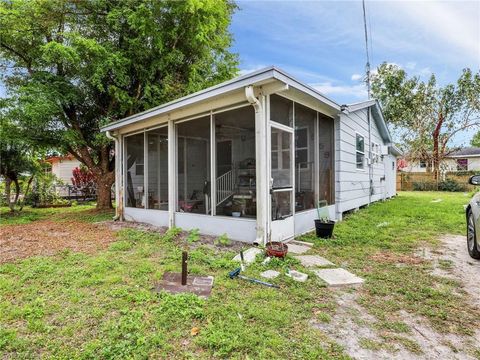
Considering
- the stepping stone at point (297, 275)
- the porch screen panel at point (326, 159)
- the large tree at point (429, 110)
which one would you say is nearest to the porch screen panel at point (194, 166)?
the stepping stone at point (297, 275)

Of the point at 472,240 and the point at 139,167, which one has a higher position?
the point at 139,167

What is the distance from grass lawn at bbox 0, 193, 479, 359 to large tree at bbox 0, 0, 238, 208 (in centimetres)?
592

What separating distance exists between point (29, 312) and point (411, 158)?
2516 centimetres

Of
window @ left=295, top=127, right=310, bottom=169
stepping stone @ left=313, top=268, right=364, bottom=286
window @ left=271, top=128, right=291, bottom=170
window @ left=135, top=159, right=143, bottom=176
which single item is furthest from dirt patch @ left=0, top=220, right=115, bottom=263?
window @ left=295, top=127, right=310, bottom=169

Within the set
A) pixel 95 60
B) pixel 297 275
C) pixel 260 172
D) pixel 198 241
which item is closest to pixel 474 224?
pixel 297 275

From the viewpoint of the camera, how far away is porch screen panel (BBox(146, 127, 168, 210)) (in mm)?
6703

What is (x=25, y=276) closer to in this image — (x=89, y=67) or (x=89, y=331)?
(x=89, y=331)

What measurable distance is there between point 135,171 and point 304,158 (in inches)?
179

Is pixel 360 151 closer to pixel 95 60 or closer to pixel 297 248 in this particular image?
pixel 297 248

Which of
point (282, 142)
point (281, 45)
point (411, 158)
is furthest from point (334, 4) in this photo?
point (411, 158)

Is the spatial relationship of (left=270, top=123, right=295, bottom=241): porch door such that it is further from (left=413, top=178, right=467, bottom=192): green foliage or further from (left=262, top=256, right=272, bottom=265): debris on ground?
(left=413, top=178, right=467, bottom=192): green foliage

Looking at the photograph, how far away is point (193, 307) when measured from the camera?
2713 mm

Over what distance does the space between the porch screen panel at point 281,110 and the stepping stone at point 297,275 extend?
2506 mm

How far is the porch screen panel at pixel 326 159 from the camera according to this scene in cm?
653
